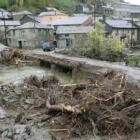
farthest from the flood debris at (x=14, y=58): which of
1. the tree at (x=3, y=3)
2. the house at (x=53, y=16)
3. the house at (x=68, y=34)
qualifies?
the tree at (x=3, y=3)

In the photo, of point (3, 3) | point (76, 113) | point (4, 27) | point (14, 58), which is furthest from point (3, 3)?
point (76, 113)

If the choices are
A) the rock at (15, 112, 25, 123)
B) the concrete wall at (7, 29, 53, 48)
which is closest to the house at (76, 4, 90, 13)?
the concrete wall at (7, 29, 53, 48)

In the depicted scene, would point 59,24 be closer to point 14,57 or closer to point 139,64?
point 14,57

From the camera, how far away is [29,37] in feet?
149

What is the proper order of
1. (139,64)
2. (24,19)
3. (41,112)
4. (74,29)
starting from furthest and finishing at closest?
(24,19) → (74,29) → (139,64) → (41,112)

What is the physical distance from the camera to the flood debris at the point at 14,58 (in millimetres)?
34844

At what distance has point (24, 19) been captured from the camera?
59938 mm

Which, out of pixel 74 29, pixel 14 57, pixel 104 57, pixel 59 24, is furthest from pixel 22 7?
pixel 104 57

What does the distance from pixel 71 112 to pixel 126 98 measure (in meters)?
2.68

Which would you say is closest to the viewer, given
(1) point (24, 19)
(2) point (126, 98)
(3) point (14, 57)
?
(2) point (126, 98)

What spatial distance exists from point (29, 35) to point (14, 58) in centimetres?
1023

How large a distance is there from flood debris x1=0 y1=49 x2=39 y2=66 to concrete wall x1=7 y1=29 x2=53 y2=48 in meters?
8.69

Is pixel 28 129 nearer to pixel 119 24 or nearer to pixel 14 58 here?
pixel 14 58

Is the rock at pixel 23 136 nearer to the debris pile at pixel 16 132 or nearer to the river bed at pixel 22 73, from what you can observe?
the debris pile at pixel 16 132
